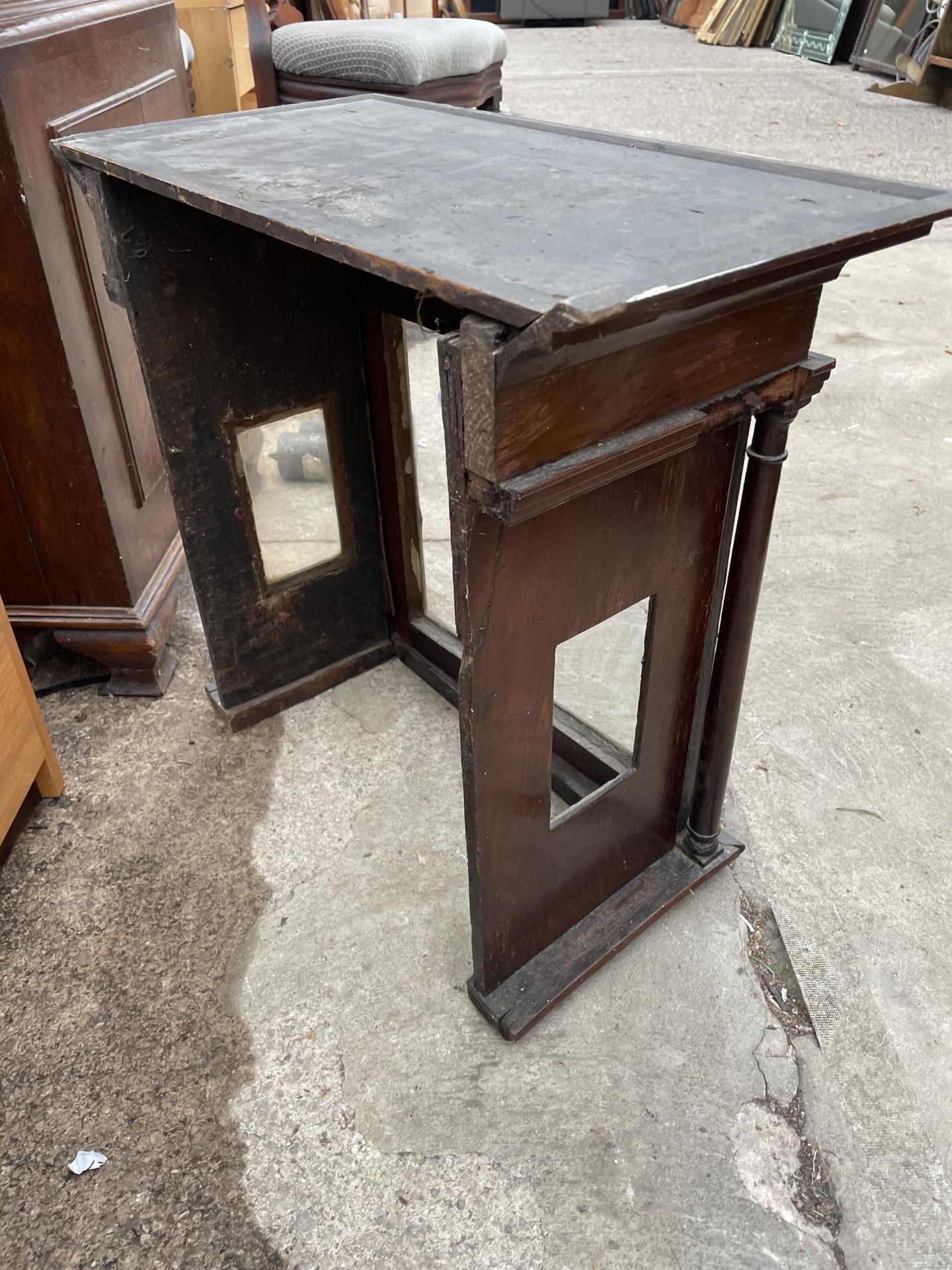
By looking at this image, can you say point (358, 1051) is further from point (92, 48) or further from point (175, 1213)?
point (92, 48)

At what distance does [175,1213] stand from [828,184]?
5.31 feet

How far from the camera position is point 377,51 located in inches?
122

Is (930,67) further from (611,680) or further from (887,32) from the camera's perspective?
(611,680)

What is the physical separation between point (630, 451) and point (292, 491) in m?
1.15

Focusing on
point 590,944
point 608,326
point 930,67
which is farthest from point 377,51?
point 930,67

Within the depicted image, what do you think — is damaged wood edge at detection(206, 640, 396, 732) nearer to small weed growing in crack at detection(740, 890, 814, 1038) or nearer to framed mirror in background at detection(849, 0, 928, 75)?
small weed growing in crack at detection(740, 890, 814, 1038)

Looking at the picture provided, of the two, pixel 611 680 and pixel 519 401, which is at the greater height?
pixel 519 401

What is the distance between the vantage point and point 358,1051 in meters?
1.45

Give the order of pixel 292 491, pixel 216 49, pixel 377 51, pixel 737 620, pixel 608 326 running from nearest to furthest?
pixel 608 326 < pixel 737 620 < pixel 292 491 < pixel 377 51 < pixel 216 49

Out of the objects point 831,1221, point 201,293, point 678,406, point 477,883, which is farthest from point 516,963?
point 201,293

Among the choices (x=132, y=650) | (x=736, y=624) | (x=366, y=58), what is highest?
(x=366, y=58)

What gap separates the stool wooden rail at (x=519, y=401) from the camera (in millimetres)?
→ 924

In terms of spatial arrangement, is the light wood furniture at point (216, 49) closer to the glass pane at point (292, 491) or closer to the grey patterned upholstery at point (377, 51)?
the grey patterned upholstery at point (377, 51)

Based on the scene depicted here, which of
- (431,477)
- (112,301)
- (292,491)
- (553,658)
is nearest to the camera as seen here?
(553,658)
